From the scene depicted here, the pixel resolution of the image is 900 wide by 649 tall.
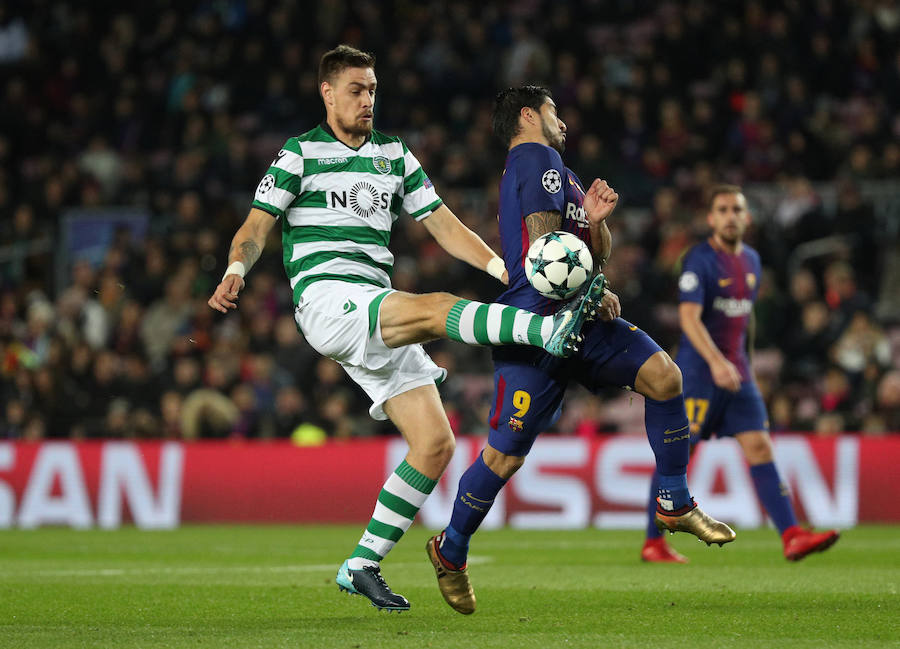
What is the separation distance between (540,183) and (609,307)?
0.66 m

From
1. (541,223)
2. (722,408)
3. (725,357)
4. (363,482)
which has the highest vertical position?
(541,223)

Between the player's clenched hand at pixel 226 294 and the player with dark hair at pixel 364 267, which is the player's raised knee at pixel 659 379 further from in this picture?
the player's clenched hand at pixel 226 294

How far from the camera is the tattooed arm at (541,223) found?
6090mm

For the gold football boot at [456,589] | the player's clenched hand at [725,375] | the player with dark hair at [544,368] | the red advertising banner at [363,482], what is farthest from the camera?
the red advertising banner at [363,482]

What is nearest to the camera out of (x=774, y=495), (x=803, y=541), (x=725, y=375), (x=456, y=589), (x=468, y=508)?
(x=456, y=589)

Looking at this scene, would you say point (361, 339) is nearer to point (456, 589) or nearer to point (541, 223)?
point (541, 223)

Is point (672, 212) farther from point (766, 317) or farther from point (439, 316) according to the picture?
point (439, 316)

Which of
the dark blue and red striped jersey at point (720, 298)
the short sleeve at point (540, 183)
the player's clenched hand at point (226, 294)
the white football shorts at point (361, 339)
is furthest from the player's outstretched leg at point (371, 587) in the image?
the dark blue and red striped jersey at point (720, 298)

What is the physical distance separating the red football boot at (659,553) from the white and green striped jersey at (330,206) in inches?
136

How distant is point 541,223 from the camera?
6105 mm

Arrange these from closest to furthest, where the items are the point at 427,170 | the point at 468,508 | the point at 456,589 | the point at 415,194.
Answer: the point at 456,589 → the point at 468,508 → the point at 415,194 → the point at 427,170

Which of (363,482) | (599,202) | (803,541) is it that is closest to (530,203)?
(599,202)

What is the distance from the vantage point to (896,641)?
511 centimetres

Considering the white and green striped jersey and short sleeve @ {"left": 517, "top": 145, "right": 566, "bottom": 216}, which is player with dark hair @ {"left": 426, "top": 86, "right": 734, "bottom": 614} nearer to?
short sleeve @ {"left": 517, "top": 145, "right": 566, "bottom": 216}
